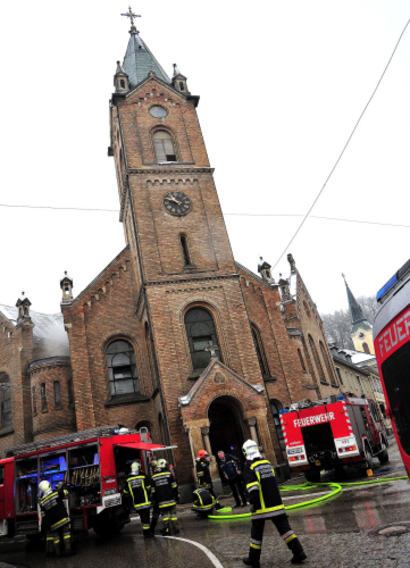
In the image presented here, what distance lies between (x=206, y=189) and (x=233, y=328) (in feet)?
26.3

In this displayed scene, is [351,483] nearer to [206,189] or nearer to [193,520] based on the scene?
[193,520]

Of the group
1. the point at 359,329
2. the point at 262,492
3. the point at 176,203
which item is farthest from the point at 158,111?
the point at 359,329

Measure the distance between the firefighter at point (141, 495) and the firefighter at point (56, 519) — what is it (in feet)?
4.84

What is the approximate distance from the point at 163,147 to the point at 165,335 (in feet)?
37.6

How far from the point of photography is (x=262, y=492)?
6367mm

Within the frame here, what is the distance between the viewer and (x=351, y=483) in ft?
41.2

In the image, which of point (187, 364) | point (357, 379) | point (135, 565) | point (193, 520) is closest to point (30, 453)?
point (193, 520)

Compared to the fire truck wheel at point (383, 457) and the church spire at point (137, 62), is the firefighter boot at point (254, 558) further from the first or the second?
the church spire at point (137, 62)

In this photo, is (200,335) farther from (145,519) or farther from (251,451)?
(251,451)

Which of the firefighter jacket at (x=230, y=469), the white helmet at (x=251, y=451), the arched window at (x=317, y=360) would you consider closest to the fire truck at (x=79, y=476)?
the firefighter jacket at (x=230, y=469)

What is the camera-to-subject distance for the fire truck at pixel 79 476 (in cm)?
1170

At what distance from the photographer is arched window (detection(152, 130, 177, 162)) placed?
25.8m

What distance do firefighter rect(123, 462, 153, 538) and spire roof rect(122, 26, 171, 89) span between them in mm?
23915

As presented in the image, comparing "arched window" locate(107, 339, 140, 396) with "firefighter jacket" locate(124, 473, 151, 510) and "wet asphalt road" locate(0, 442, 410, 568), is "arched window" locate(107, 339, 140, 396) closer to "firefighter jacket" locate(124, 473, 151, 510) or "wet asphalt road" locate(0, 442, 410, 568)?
"wet asphalt road" locate(0, 442, 410, 568)
